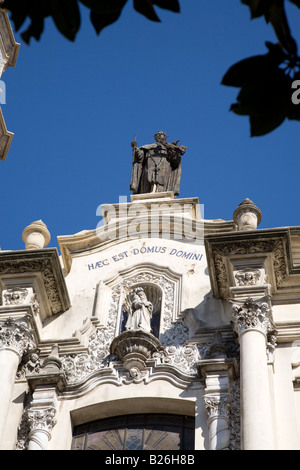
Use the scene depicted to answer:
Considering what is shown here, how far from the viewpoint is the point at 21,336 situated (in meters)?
14.2

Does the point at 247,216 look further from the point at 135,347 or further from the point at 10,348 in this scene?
the point at 10,348

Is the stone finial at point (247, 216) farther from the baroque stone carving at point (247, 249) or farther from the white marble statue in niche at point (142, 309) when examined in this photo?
the white marble statue in niche at point (142, 309)

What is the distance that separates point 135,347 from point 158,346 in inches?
15.2

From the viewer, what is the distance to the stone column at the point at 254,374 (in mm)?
11773

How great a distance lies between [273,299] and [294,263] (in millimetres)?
1234

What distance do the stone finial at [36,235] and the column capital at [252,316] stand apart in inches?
169

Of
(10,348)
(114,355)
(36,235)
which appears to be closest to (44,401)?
(10,348)

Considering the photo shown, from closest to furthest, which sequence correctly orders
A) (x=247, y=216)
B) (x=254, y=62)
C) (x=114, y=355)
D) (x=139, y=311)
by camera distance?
(x=254, y=62), (x=114, y=355), (x=139, y=311), (x=247, y=216)

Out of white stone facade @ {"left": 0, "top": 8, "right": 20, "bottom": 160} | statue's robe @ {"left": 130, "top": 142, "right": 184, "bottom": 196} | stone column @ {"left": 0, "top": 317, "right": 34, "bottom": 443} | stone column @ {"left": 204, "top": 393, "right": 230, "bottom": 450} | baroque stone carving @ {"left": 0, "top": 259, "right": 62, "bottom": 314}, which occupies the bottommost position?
stone column @ {"left": 204, "top": 393, "right": 230, "bottom": 450}

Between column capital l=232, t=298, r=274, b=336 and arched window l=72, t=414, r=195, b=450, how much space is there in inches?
63.6

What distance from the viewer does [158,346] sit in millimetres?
14258

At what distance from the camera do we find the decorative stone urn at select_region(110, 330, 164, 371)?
46.1 ft

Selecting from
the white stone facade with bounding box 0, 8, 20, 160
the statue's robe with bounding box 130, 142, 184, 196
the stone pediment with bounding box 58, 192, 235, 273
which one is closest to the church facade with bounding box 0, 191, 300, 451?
the stone pediment with bounding box 58, 192, 235, 273

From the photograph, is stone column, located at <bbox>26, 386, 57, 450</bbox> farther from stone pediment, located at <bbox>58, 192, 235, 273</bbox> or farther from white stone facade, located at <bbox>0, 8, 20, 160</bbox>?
white stone facade, located at <bbox>0, 8, 20, 160</bbox>
